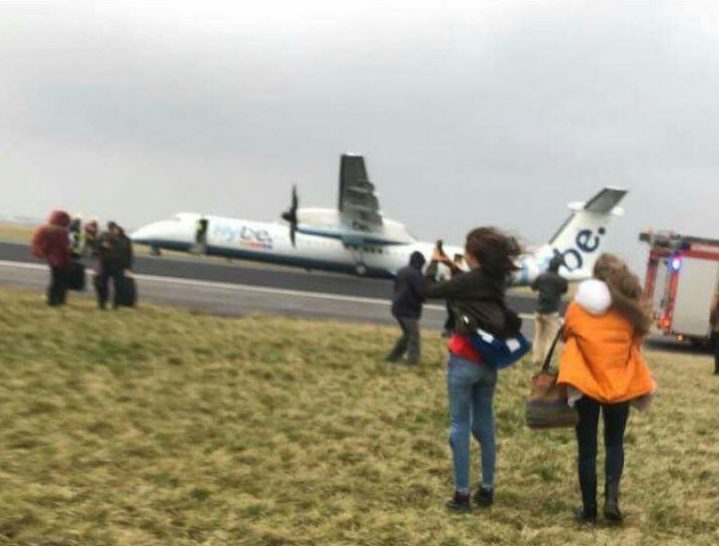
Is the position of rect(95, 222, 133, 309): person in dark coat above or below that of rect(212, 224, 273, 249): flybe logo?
below

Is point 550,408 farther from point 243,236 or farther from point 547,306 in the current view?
point 243,236

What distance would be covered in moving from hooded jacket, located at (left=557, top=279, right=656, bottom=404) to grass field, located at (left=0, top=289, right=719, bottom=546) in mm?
904

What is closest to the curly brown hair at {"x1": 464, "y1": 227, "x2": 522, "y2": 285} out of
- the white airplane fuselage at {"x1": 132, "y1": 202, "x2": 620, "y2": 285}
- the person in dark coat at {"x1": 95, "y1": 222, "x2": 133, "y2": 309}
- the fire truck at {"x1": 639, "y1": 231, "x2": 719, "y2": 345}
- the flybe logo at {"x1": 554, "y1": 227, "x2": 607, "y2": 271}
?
the person in dark coat at {"x1": 95, "y1": 222, "x2": 133, "y2": 309}

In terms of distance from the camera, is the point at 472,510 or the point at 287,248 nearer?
the point at 472,510

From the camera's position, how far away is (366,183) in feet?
125

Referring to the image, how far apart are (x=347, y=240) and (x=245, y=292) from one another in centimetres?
1496

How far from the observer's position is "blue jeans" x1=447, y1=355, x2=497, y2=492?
19.4 feet

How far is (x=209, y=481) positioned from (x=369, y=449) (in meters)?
1.82

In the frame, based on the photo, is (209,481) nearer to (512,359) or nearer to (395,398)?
(512,359)

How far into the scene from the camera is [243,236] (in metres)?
40.6

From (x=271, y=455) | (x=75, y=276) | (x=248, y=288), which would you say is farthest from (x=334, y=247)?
(x=271, y=455)

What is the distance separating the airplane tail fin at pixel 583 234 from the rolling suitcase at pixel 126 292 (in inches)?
1051

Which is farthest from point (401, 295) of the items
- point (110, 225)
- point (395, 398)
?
point (110, 225)

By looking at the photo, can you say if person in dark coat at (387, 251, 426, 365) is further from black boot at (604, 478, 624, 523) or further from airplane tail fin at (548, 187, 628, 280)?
airplane tail fin at (548, 187, 628, 280)
